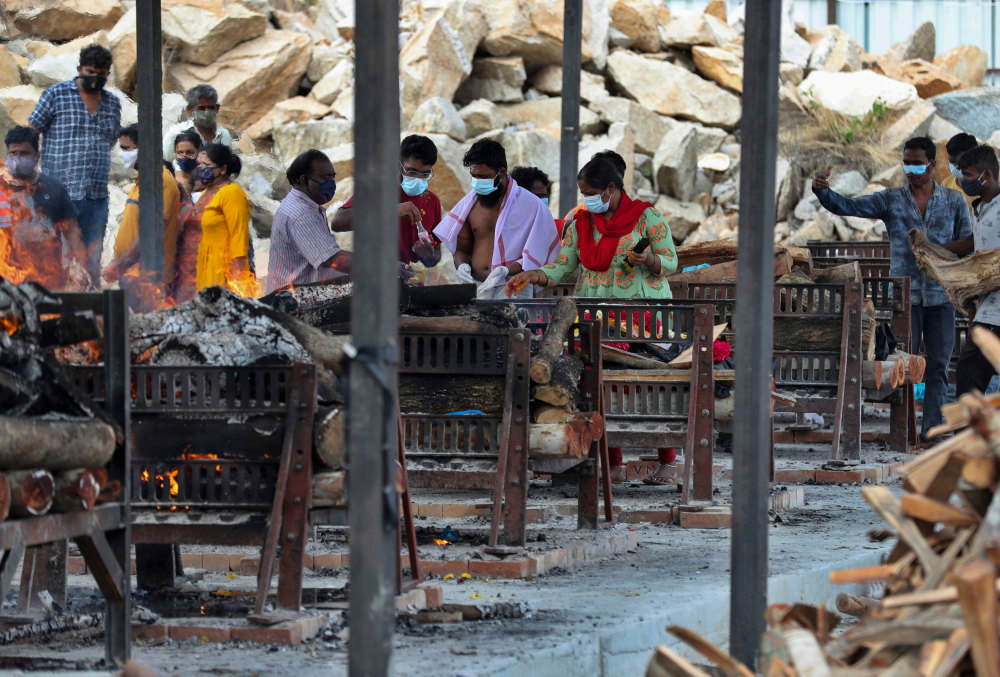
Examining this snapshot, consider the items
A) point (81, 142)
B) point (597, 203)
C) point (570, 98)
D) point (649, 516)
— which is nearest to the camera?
point (649, 516)

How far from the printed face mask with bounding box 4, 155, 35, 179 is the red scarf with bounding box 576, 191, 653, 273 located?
3623 mm

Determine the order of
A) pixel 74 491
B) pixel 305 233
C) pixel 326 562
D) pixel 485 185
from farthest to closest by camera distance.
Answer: pixel 485 185, pixel 305 233, pixel 326 562, pixel 74 491

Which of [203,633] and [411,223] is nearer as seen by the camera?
[203,633]

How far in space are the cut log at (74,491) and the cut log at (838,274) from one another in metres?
7.01

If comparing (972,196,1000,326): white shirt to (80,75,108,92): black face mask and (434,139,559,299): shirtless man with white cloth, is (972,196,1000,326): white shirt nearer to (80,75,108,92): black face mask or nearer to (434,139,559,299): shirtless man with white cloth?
(434,139,559,299): shirtless man with white cloth

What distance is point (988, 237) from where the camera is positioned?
927 cm

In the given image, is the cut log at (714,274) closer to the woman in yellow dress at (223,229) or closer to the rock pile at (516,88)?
the woman in yellow dress at (223,229)

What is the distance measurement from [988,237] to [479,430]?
4.85 meters

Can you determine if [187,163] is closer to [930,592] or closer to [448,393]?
[448,393]

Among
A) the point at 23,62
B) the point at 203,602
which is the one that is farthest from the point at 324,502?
the point at 23,62

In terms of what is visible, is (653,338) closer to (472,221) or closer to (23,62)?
(472,221)

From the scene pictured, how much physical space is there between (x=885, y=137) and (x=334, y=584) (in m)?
19.5

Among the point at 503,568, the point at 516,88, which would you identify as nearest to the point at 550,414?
the point at 503,568

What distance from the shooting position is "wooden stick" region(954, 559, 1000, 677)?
2688mm
